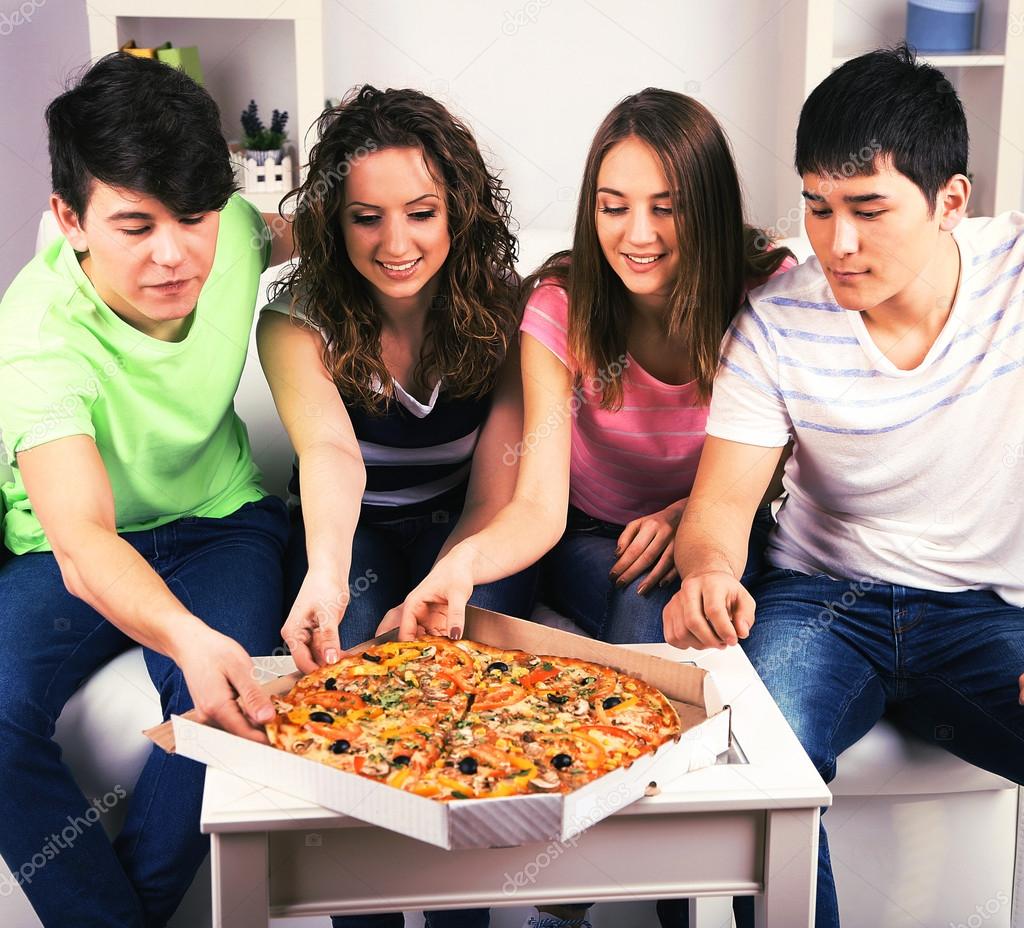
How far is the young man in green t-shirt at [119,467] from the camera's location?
1453 millimetres

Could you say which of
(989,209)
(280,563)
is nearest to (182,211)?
(280,563)

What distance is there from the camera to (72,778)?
1.51 meters

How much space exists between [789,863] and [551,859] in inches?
8.7

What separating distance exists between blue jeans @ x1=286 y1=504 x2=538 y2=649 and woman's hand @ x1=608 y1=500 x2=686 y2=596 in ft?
0.53

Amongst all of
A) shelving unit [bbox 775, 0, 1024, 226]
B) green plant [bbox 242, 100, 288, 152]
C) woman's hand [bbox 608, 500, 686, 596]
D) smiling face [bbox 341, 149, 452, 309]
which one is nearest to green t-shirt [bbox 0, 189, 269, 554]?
smiling face [bbox 341, 149, 452, 309]

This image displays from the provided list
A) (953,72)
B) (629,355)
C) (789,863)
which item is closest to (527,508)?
(629,355)

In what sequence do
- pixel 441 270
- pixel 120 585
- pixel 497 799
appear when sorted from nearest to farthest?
pixel 497 799 → pixel 120 585 → pixel 441 270

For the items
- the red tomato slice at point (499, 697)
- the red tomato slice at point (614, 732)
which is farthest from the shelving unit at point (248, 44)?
the red tomato slice at point (614, 732)

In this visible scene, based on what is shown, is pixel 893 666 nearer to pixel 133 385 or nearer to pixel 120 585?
pixel 120 585

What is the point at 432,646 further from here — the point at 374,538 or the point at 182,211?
the point at 182,211

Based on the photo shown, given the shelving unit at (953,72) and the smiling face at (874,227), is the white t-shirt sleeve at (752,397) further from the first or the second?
the shelving unit at (953,72)

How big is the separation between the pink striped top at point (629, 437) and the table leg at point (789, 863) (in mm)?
799

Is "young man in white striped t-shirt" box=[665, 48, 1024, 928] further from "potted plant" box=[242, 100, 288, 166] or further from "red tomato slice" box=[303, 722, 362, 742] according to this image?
"potted plant" box=[242, 100, 288, 166]

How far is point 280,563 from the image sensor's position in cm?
182
